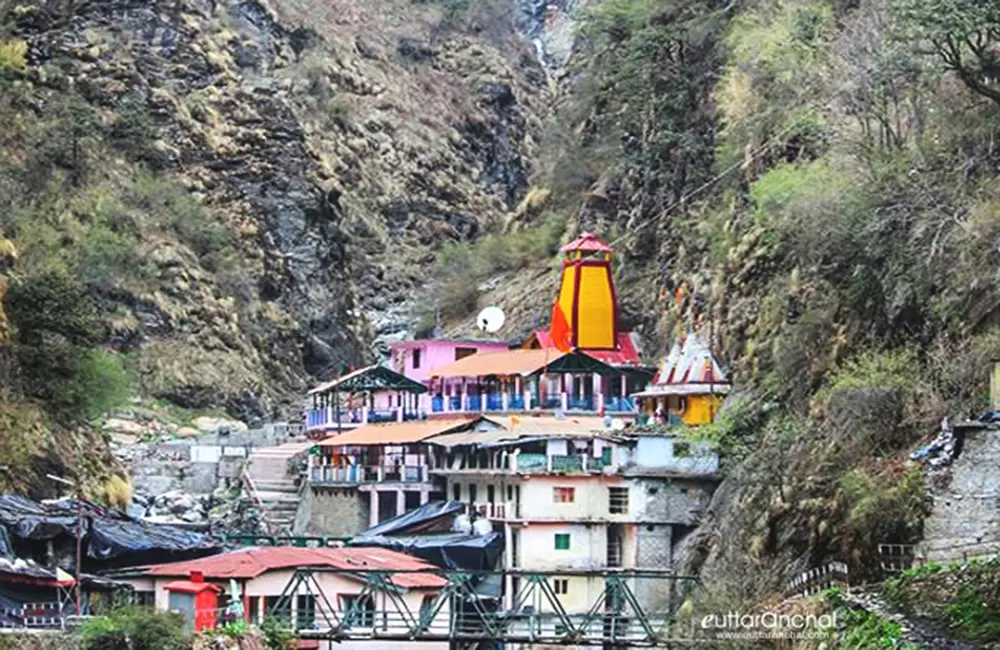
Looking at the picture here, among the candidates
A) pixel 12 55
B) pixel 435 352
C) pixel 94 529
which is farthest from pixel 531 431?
pixel 12 55

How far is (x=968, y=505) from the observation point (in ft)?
150

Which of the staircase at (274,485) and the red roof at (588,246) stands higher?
the red roof at (588,246)

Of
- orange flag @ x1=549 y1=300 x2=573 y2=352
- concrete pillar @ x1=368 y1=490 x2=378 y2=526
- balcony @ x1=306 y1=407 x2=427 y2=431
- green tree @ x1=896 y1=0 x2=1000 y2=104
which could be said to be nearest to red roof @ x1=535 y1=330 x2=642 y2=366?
orange flag @ x1=549 y1=300 x2=573 y2=352

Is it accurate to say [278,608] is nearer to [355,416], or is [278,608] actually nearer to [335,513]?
[335,513]

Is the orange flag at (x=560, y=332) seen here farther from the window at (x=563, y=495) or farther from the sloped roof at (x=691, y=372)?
the window at (x=563, y=495)

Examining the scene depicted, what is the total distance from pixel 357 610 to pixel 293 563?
10.8 ft

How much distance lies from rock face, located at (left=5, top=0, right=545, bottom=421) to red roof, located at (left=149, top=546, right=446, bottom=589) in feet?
141

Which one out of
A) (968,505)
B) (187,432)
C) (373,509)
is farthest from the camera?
(187,432)

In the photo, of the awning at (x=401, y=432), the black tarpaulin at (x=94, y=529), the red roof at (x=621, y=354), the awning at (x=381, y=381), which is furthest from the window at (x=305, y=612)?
the awning at (x=381, y=381)

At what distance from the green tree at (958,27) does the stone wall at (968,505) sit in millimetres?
11888

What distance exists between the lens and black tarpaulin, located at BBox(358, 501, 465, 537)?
7062cm

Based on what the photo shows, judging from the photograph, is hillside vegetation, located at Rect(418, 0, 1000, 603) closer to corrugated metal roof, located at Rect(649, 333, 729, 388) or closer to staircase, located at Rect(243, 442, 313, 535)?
corrugated metal roof, located at Rect(649, 333, 729, 388)

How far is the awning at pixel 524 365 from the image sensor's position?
78125mm

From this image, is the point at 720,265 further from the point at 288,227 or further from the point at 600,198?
the point at 288,227
